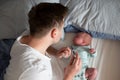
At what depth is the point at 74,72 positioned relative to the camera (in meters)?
1.23

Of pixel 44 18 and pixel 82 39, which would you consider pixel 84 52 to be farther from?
pixel 44 18

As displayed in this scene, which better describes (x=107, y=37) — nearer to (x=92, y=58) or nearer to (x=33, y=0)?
(x=92, y=58)

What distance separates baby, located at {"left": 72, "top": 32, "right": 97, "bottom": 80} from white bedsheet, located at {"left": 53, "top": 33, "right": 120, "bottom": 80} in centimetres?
5

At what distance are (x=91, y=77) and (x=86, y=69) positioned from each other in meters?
0.06

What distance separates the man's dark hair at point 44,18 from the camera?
A: 110 centimetres

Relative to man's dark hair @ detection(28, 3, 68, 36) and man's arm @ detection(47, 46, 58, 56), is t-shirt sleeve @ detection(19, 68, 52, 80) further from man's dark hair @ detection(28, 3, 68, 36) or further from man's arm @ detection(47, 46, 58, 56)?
man's arm @ detection(47, 46, 58, 56)

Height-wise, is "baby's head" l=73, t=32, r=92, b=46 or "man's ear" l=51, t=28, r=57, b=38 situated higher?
"man's ear" l=51, t=28, r=57, b=38

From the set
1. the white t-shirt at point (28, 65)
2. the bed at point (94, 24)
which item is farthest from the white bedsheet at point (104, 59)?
the white t-shirt at point (28, 65)

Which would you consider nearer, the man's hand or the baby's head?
the man's hand

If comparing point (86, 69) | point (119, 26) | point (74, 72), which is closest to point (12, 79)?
point (74, 72)

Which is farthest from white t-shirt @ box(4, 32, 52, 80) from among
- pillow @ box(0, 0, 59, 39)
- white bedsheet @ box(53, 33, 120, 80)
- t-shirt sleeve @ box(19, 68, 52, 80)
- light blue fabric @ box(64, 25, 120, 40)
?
light blue fabric @ box(64, 25, 120, 40)

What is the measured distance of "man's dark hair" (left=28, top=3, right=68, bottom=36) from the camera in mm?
1103

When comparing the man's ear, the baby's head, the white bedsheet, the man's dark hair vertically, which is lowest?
Result: the white bedsheet

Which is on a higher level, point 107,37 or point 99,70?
point 107,37
